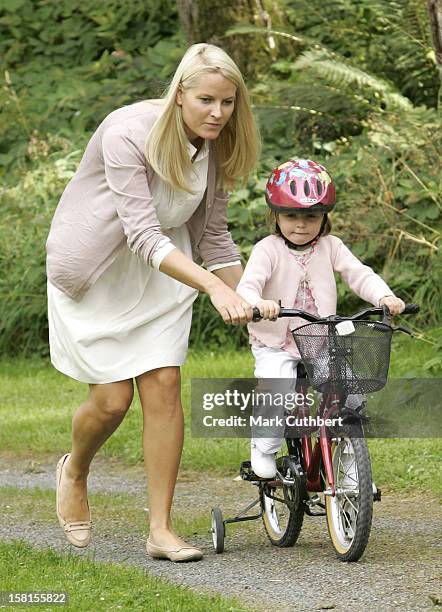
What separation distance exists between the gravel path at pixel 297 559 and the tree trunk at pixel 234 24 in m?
5.38

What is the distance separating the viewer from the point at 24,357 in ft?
34.0

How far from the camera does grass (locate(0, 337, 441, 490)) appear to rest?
6609mm

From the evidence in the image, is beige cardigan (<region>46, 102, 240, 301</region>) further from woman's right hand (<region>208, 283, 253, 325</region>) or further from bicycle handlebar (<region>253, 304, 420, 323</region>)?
bicycle handlebar (<region>253, 304, 420, 323</region>)

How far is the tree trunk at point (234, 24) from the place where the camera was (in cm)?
1088

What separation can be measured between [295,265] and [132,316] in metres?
0.64

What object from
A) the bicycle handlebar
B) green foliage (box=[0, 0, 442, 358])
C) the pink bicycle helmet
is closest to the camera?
the bicycle handlebar

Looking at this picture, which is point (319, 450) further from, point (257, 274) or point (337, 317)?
point (257, 274)

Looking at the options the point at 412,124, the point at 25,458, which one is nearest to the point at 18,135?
the point at 412,124

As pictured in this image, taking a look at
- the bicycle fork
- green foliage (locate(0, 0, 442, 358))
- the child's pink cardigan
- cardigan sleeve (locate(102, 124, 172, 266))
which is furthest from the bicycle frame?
green foliage (locate(0, 0, 442, 358))

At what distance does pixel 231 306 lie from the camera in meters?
4.29

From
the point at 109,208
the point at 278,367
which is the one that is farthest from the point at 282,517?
the point at 109,208

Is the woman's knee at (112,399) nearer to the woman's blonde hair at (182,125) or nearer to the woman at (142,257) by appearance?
the woman at (142,257)

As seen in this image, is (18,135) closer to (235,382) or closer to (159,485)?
(235,382)

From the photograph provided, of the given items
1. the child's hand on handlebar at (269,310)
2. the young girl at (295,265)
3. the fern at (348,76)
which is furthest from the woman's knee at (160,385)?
the fern at (348,76)
